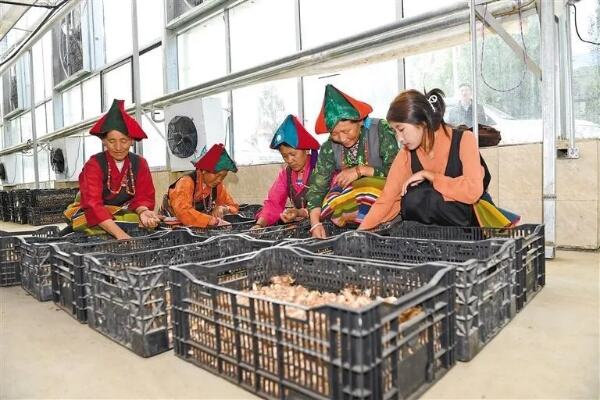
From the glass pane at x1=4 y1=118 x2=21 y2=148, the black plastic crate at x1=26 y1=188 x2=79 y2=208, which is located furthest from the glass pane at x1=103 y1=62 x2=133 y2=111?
the glass pane at x1=4 y1=118 x2=21 y2=148

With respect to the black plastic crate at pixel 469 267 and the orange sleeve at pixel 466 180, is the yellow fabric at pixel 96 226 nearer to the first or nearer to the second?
the black plastic crate at pixel 469 267

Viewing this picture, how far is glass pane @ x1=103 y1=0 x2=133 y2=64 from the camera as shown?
7013mm

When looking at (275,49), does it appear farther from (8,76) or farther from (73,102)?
(8,76)

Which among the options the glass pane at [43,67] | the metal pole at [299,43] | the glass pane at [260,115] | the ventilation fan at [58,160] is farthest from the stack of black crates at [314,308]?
the glass pane at [43,67]

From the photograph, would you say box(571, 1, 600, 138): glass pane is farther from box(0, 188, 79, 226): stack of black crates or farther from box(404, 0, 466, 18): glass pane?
box(0, 188, 79, 226): stack of black crates

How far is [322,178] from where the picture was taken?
7.50 ft

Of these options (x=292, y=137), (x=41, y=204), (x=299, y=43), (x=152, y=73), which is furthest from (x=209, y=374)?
(x=152, y=73)

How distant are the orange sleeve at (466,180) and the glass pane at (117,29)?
6.47m

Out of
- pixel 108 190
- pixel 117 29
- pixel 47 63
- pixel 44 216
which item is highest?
pixel 47 63

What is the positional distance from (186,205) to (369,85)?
6.39 feet

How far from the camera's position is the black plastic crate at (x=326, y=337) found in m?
0.78

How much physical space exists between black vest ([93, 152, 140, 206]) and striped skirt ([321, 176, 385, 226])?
1.06 metres

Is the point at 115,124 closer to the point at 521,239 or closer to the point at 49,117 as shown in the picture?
the point at 521,239

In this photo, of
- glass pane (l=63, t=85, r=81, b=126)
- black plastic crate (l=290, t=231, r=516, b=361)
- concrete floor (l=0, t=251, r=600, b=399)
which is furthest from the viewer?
glass pane (l=63, t=85, r=81, b=126)
